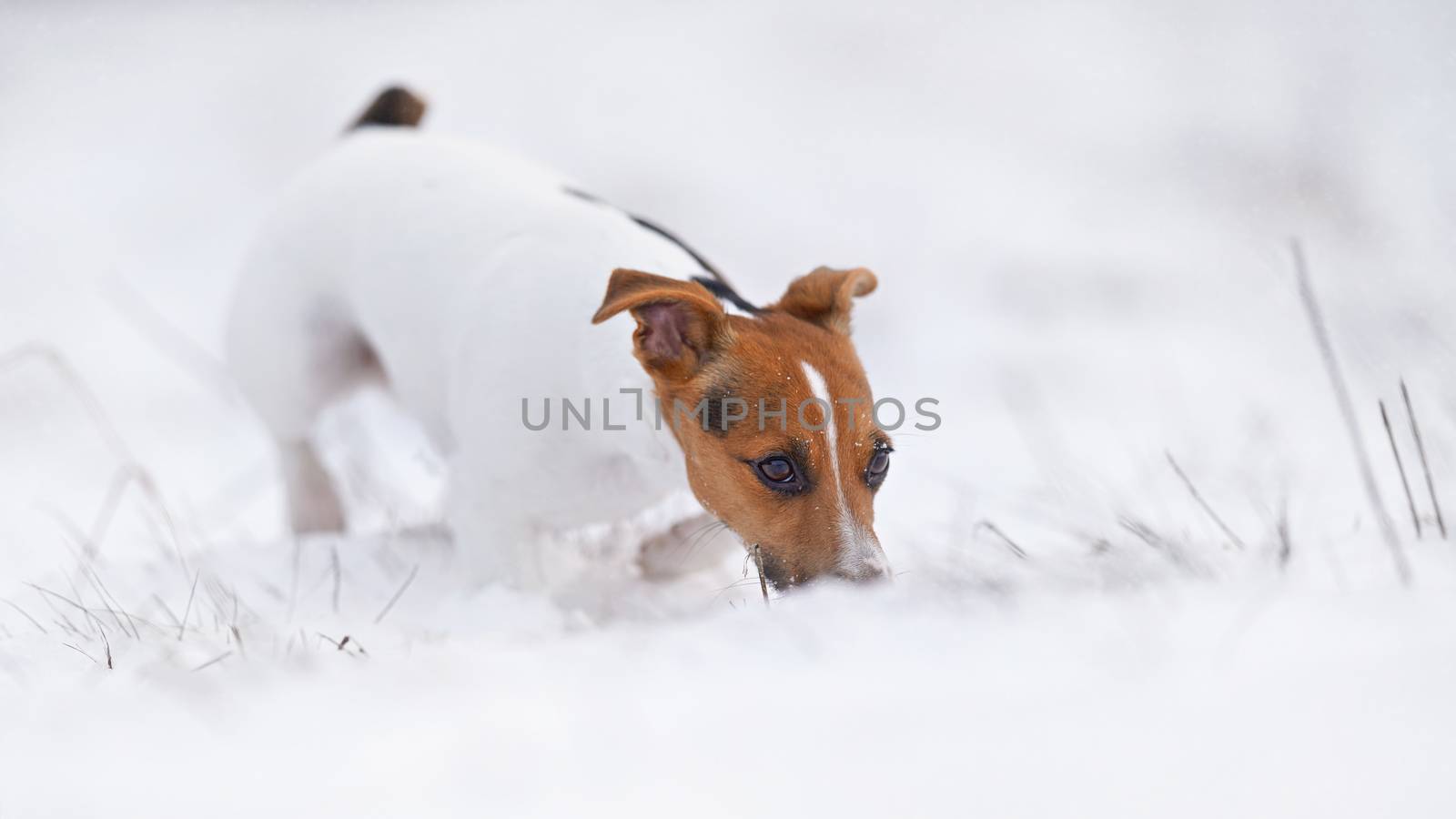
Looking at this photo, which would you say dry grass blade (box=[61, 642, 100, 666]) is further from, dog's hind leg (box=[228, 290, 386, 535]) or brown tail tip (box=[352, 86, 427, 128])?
brown tail tip (box=[352, 86, 427, 128])

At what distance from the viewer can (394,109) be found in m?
4.77

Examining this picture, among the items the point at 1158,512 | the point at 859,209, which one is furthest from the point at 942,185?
the point at 1158,512

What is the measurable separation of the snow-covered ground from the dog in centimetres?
26

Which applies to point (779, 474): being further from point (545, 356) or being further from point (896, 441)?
point (896, 441)

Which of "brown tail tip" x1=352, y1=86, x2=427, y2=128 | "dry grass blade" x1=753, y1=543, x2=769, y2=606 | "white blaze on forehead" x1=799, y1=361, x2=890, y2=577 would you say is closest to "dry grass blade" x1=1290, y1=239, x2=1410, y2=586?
"white blaze on forehead" x1=799, y1=361, x2=890, y2=577

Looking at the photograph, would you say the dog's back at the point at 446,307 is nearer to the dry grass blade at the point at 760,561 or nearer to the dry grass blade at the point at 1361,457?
the dry grass blade at the point at 760,561

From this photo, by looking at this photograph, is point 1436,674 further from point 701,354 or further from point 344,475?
point 344,475

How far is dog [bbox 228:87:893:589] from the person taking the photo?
2.63 meters

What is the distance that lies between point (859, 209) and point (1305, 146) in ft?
12.4

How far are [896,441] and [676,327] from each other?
1587 mm

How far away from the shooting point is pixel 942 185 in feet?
35.0

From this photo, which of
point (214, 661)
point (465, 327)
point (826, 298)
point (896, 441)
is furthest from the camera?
point (896, 441)

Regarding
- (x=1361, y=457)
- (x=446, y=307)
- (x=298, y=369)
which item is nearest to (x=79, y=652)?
(x=446, y=307)

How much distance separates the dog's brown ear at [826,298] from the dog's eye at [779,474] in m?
0.60
